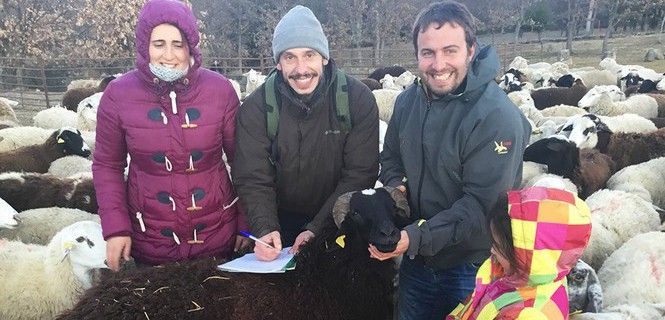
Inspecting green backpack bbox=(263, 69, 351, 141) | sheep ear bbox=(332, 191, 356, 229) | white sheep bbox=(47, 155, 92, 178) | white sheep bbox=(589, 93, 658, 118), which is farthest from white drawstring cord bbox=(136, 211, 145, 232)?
white sheep bbox=(589, 93, 658, 118)

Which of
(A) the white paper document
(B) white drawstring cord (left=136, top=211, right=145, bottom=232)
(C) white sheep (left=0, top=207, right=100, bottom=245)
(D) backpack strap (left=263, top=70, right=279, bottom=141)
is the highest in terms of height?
(D) backpack strap (left=263, top=70, right=279, bottom=141)

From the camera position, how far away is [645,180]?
651 centimetres

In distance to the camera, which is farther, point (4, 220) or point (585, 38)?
point (585, 38)

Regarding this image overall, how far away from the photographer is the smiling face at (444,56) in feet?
8.30

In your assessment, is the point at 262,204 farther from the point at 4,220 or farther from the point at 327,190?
the point at 4,220

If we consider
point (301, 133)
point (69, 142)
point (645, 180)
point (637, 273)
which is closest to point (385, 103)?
Answer: point (645, 180)

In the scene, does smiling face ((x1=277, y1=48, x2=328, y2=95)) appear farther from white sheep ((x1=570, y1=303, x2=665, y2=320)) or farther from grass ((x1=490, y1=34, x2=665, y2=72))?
grass ((x1=490, y1=34, x2=665, y2=72))

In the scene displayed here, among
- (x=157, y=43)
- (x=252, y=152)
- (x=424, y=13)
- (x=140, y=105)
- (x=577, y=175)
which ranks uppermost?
(x=424, y=13)

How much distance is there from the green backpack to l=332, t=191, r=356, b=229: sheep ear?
400 millimetres

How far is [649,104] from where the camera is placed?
11672mm

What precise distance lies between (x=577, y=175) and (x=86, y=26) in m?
30.0

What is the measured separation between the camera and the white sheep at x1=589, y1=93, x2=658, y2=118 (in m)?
10.9

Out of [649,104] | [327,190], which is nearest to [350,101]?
[327,190]

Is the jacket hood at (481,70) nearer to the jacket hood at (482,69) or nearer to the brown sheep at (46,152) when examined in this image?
the jacket hood at (482,69)
